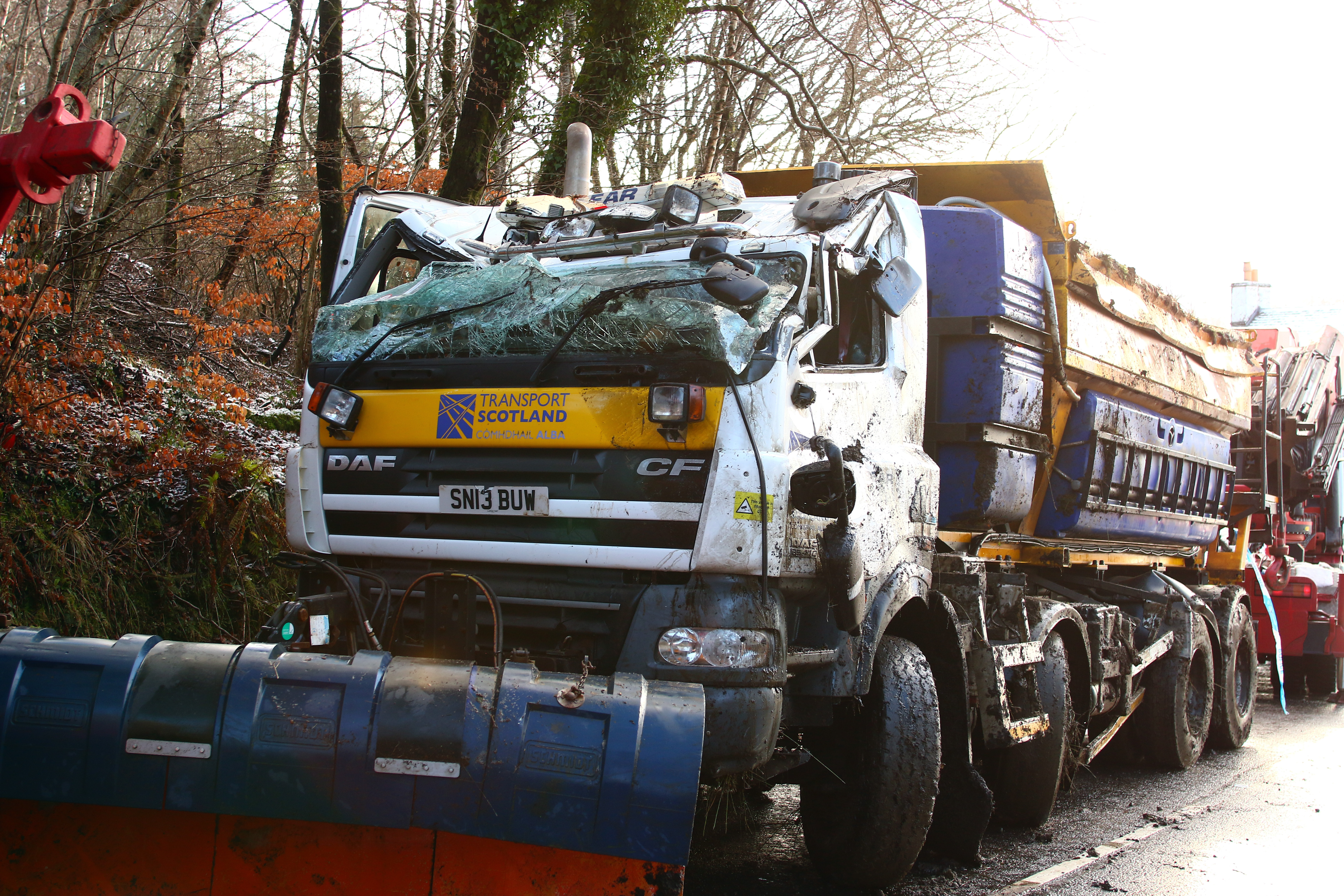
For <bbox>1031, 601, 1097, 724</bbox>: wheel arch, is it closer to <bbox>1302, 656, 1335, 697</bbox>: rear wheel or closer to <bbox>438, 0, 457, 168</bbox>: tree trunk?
<bbox>1302, 656, 1335, 697</bbox>: rear wheel

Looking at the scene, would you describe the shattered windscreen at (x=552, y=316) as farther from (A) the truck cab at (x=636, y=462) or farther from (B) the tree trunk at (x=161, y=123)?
(B) the tree trunk at (x=161, y=123)

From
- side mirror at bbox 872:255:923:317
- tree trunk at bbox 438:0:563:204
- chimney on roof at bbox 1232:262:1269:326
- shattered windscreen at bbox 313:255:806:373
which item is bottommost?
shattered windscreen at bbox 313:255:806:373

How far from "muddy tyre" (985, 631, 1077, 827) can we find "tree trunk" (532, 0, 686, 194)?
677cm

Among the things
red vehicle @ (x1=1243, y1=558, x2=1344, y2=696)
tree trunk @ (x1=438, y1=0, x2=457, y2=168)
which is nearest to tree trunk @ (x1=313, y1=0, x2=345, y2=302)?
tree trunk @ (x1=438, y1=0, x2=457, y2=168)

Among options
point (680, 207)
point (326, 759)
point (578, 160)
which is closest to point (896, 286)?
point (680, 207)

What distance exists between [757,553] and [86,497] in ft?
17.3

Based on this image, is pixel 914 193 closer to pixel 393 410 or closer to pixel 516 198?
pixel 516 198

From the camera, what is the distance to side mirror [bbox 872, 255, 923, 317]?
4766 millimetres

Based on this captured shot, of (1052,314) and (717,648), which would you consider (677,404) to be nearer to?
(717,648)

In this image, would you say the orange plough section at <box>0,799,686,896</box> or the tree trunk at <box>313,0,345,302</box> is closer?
the orange plough section at <box>0,799,686,896</box>

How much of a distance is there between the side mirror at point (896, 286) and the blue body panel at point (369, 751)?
222 centimetres

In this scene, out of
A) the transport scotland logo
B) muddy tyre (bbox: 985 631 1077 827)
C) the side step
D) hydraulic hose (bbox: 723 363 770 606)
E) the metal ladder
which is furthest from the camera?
the metal ladder

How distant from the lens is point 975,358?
576 centimetres

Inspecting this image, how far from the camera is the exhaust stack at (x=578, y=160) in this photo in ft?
20.2
